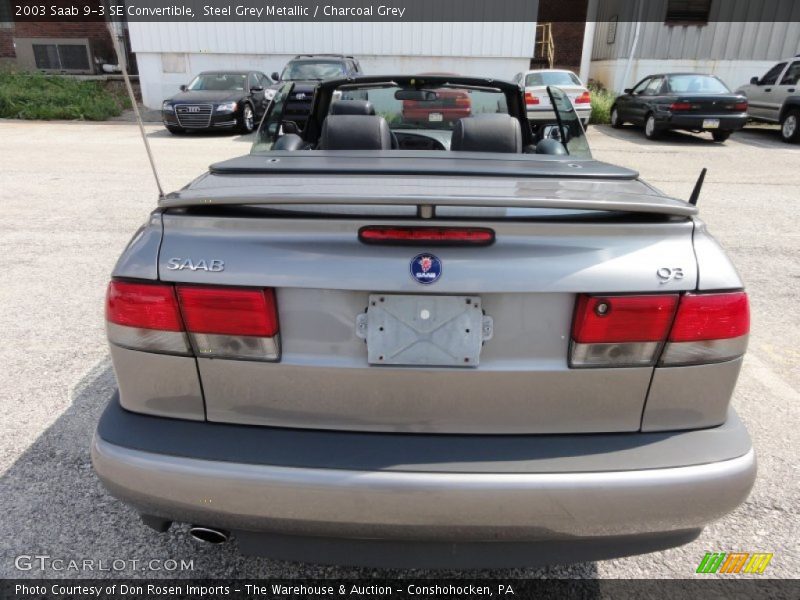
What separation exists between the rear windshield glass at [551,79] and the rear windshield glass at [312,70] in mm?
4780


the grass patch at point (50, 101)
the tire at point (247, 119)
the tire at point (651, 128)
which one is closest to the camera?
the tire at point (651, 128)

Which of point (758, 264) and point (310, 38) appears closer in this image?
point (758, 264)

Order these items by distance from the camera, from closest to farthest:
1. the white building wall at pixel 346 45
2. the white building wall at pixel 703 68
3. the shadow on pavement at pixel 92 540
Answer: the shadow on pavement at pixel 92 540, the white building wall at pixel 346 45, the white building wall at pixel 703 68

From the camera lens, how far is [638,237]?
5.03 ft

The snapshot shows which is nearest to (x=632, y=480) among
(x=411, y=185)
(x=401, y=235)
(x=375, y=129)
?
(x=401, y=235)

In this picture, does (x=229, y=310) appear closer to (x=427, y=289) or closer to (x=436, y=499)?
(x=427, y=289)

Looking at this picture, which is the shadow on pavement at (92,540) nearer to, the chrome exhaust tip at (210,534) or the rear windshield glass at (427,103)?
the chrome exhaust tip at (210,534)

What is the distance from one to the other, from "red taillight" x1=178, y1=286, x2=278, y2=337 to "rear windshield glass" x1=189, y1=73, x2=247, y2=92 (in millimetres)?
14255

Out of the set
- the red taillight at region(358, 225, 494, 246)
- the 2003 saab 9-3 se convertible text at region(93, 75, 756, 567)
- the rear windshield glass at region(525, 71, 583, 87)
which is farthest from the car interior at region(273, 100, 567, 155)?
the rear windshield glass at region(525, 71, 583, 87)

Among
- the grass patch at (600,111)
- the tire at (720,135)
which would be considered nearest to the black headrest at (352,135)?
the tire at (720,135)

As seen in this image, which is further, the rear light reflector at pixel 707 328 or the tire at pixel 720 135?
the tire at pixel 720 135

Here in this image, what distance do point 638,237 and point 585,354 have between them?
1.10 ft

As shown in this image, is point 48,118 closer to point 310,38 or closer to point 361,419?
point 310,38

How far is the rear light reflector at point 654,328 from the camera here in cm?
150
